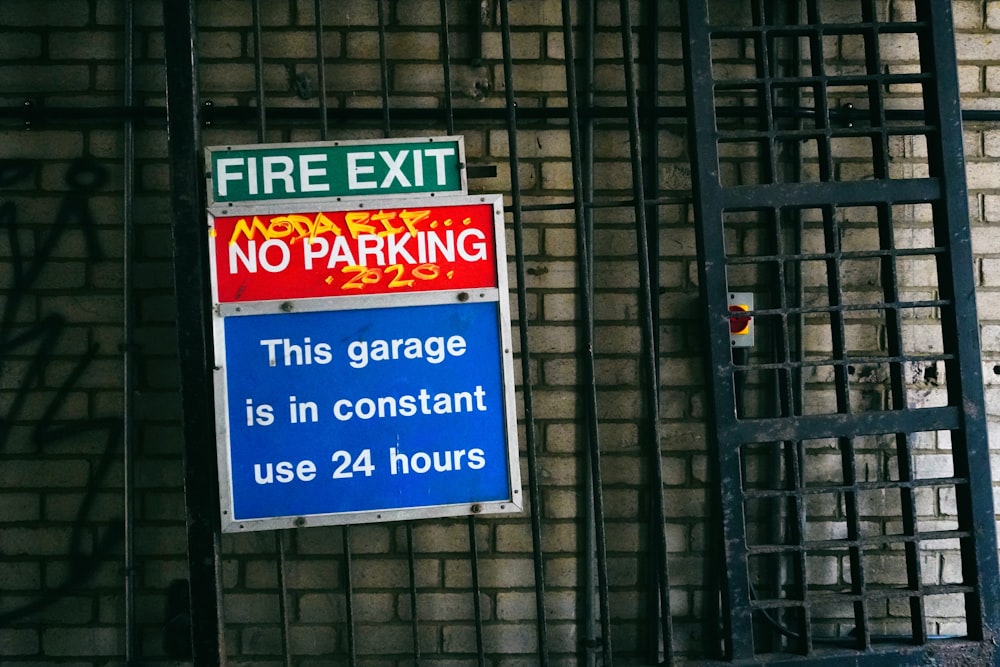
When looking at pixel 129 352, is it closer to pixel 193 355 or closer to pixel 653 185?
pixel 193 355

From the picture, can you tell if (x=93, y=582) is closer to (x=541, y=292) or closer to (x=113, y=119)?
(x=113, y=119)

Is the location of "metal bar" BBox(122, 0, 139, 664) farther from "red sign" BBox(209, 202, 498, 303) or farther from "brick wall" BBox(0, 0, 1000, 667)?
"red sign" BBox(209, 202, 498, 303)

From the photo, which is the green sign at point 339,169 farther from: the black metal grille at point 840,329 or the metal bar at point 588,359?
the black metal grille at point 840,329

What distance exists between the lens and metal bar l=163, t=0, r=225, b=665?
1.91m

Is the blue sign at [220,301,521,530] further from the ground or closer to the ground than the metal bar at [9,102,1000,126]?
closer to the ground

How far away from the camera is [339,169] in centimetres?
197

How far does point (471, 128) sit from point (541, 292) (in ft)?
2.06

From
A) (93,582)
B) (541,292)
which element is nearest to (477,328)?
(541,292)

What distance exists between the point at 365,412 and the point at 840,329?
4.64 ft

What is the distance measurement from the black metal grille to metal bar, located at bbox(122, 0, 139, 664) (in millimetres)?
1843

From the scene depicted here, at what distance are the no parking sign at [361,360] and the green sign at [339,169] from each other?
3 centimetres

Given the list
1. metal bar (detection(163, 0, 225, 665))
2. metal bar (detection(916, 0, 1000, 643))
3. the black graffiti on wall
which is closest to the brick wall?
the black graffiti on wall

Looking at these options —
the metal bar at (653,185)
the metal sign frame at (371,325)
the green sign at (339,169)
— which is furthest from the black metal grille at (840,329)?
the green sign at (339,169)

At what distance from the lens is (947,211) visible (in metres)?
2.14
